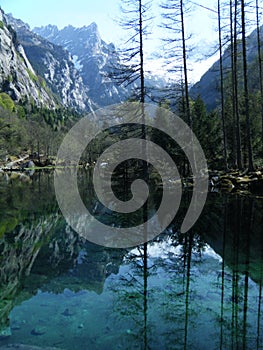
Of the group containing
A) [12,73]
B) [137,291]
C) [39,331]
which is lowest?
[39,331]

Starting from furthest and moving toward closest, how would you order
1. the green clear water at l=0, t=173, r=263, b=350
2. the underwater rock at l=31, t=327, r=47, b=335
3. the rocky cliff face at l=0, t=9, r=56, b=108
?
the rocky cliff face at l=0, t=9, r=56, b=108, the underwater rock at l=31, t=327, r=47, b=335, the green clear water at l=0, t=173, r=263, b=350

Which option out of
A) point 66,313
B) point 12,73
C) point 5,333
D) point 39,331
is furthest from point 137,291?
point 12,73

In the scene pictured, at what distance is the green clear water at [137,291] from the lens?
4.27m

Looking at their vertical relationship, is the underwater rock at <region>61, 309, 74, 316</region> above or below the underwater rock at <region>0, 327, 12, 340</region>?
above

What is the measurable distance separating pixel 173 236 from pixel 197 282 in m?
3.53

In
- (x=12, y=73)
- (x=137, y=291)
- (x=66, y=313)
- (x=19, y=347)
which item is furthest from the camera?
(x=12, y=73)

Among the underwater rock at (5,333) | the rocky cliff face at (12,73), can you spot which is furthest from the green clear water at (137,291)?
the rocky cliff face at (12,73)

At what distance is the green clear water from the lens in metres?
4.27

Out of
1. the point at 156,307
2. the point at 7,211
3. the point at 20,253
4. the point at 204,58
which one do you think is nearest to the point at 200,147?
the point at 204,58

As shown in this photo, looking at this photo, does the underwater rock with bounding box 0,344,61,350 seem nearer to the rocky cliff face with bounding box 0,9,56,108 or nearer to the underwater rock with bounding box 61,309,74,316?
the underwater rock with bounding box 61,309,74,316

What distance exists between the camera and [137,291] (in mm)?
5867

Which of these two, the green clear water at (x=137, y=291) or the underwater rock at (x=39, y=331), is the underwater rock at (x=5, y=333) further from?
the underwater rock at (x=39, y=331)

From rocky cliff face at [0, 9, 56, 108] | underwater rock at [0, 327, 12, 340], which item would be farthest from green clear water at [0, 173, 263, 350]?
rocky cliff face at [0, 9, 56, 108]

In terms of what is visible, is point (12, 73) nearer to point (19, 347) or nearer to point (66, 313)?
point (66, 313)
